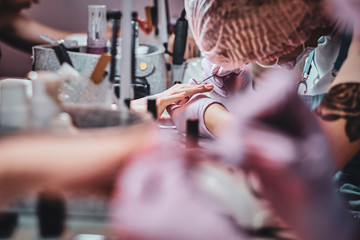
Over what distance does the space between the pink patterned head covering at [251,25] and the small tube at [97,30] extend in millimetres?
785

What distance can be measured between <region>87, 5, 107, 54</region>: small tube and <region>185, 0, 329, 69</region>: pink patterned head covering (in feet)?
2.58

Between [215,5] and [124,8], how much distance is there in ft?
0.68

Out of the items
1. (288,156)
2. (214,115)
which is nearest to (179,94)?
(214,115)

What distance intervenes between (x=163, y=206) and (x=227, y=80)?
834 mm

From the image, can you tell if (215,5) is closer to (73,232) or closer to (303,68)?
(73,232)

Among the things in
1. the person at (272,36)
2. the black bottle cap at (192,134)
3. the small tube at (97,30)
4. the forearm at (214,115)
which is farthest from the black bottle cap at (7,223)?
the small tube at (97,30)

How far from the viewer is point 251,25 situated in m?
0.75

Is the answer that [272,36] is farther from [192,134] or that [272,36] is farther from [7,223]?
[7,223]

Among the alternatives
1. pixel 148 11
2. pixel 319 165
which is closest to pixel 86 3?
pixel 148 11

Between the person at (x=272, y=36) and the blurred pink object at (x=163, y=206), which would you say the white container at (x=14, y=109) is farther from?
the person at (x=272, y=36)

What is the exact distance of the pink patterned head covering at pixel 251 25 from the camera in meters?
0.75

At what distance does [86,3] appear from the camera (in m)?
1.95

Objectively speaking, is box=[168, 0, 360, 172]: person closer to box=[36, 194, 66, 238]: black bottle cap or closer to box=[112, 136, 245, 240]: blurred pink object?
box=[112, 136, 245, 240]: blurred pink object

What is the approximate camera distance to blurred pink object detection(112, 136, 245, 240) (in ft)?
1.58
